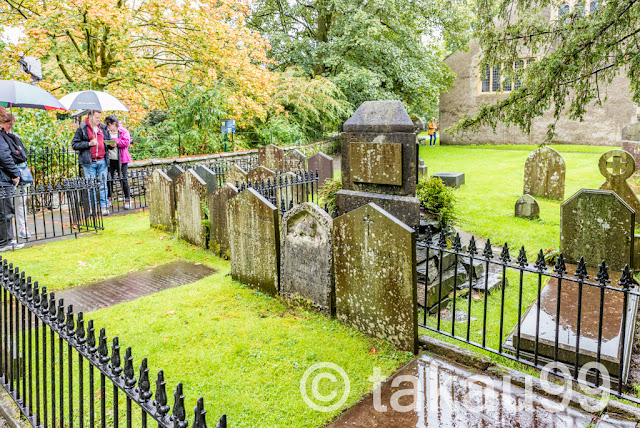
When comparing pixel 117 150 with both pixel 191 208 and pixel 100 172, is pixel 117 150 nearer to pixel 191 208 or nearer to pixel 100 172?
pixel 100 172

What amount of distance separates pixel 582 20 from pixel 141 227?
29.3ft

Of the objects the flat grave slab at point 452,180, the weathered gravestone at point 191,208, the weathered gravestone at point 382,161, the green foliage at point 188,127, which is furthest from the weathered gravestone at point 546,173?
the green foliage at point 188,127

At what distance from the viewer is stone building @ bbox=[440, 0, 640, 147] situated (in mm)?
24266

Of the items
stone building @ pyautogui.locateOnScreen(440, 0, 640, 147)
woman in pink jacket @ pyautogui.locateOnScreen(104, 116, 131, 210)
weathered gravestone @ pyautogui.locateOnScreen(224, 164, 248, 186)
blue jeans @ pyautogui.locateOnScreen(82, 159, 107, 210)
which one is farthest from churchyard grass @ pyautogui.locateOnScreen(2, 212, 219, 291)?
stone building @ pyautogui.locateOnScreen(440, 0, 640, 147)

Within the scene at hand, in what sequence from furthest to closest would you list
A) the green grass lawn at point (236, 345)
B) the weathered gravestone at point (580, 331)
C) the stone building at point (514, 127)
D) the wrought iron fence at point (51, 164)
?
the stone building at point (514, 127) < the wrought iron fence at point (51, 164) < the weathered gravestone at point (580, 331) < the green grass lawn at point (236, 345)

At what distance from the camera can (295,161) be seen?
12492 millimetres

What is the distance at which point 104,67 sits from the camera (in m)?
14.9

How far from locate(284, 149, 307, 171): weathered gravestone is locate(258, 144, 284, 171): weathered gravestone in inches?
5.4

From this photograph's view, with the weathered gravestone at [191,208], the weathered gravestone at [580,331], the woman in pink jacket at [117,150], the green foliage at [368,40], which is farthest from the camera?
the green foliage at [368,40]

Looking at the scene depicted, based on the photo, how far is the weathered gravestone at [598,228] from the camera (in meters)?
5.91

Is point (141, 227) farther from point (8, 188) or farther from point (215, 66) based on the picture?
point (215, 66)

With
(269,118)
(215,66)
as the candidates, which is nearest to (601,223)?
(215,66)

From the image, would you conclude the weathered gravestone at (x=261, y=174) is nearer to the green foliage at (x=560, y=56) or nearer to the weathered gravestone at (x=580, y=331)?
the green foliage at (x=560, y=56)

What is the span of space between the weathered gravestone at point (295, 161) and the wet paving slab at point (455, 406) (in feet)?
29.0
